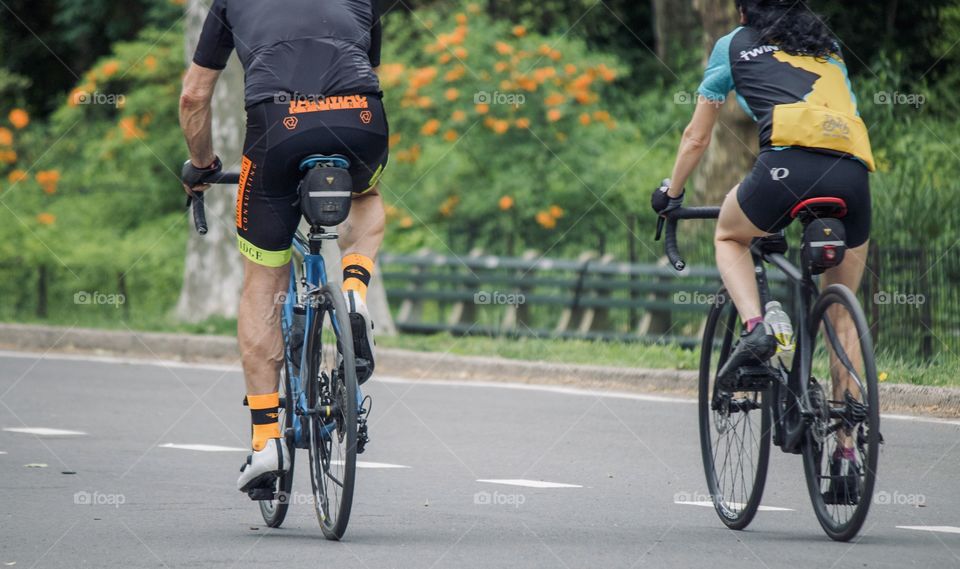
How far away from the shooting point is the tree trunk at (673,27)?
2157 cm

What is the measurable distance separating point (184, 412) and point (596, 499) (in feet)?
12.8

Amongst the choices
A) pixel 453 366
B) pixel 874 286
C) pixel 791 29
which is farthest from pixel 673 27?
pixel 791 29

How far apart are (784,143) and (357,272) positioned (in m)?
1.52

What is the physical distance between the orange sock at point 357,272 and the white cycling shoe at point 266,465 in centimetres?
61

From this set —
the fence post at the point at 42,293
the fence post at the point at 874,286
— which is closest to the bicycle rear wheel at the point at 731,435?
the fence post at the point at 874,286

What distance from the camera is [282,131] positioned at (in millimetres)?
5203

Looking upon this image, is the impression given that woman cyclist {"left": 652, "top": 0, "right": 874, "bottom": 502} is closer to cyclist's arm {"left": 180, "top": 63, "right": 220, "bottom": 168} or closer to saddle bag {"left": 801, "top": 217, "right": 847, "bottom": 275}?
saddle bag {"left": 801, "top": 217, "right": 847, "bottom": 275}

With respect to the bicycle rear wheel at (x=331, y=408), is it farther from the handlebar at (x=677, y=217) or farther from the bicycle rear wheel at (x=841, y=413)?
the bicycle rear wheel at (x=841, y=413)

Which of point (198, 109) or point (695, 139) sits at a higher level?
point (198, 109)

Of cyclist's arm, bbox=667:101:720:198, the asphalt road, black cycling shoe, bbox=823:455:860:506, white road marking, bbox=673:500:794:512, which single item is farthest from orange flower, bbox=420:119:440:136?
black cycling shoe, bbox=823:455:860:506

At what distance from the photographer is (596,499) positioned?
6.44m

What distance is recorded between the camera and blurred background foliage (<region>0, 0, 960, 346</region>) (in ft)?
54.2

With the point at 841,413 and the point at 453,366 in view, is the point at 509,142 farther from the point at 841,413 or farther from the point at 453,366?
the point at 841,413

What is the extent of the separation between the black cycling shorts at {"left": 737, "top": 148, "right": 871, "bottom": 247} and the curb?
13.8 feet
